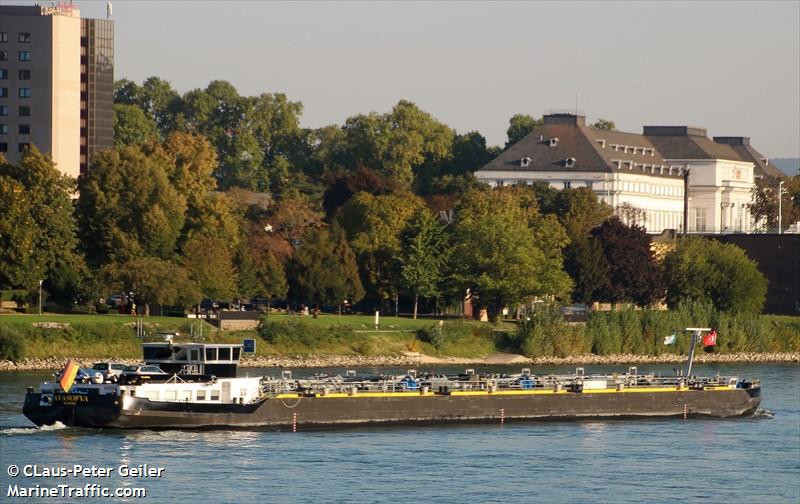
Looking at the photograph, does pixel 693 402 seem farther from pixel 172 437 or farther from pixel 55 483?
pixel 55 483

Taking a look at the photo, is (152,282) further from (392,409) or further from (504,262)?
(392,409)

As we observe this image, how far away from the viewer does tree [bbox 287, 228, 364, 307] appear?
14475 cm

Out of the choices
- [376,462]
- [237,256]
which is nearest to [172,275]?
[237,256]

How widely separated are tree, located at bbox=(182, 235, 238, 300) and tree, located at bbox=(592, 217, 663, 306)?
38.8 metres

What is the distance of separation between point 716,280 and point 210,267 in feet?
168

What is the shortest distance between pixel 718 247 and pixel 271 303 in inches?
1805

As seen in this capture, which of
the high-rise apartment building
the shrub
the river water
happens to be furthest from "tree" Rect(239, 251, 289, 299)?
the river water

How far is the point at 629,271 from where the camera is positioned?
163 metres

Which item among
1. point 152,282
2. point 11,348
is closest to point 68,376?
point 11,348

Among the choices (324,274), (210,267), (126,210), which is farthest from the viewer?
(324,274)

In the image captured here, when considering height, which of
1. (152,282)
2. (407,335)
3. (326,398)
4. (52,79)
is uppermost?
(52,79)

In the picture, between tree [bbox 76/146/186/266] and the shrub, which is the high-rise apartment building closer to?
tree [bbox 76/146/186/266]

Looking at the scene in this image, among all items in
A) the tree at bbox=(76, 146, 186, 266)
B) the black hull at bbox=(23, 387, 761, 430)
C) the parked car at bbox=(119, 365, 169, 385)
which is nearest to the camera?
the black hull at bbox=(23, 387, 761, 430)

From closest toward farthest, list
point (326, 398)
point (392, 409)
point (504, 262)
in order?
point (326, 398) → point (392, 409) → point (504, 262)
